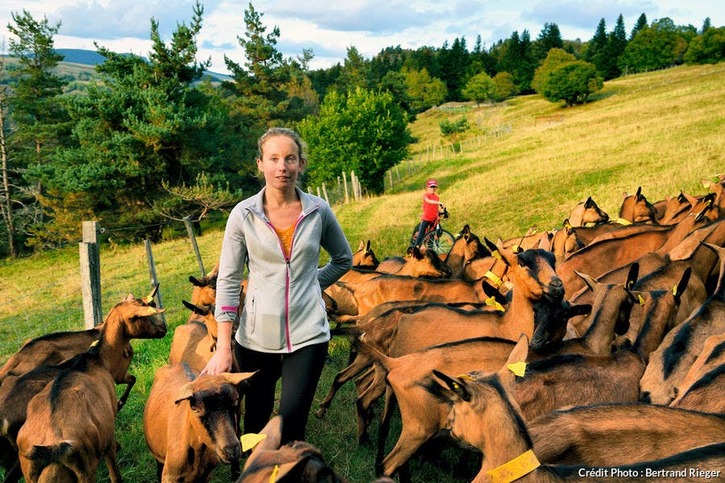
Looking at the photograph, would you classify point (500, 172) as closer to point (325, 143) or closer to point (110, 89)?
point (325, 143)

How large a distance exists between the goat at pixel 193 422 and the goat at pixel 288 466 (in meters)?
0.83

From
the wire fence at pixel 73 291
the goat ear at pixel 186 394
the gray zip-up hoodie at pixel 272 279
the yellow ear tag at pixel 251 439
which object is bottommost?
the wire fence at pixel 73 291

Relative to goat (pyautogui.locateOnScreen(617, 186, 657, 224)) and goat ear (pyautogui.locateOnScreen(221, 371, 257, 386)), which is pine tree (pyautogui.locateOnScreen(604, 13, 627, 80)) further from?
goat ear (pyautogui.locateOnScreen(221, 371, 257, 386))

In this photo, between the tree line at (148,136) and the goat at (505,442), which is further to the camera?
the tree line at (148,136)

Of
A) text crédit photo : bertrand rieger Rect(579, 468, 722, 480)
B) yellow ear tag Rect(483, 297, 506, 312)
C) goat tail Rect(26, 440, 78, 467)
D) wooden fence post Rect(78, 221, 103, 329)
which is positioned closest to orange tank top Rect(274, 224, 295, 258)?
text crédit photo : bertrand rieger Rect(579, 468, 722, 480)

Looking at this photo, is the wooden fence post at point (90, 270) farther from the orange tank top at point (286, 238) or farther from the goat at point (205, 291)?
the orange tank top at point (286, 238)

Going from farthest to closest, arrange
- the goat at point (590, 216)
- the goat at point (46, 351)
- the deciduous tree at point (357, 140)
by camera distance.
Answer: the deciduous tree at point (357, 140), the goat at point (590, 216), the goat at point (46, 351)

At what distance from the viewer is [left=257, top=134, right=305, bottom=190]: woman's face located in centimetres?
326

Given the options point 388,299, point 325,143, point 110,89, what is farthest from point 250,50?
point 388,299

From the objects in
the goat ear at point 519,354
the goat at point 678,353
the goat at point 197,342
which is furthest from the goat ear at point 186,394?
the goat at point 678,353

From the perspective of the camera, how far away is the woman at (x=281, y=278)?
3.32 meters

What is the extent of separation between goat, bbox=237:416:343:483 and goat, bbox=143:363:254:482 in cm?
83

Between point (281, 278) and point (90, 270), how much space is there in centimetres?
615

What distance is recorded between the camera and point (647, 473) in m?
2.74
